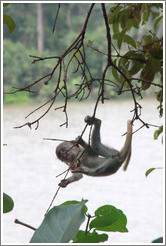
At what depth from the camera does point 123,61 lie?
28.5 inches

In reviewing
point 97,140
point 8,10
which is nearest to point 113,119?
point 8,10

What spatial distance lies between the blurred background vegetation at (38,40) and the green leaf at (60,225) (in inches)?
227

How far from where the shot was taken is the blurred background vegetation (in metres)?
7.01

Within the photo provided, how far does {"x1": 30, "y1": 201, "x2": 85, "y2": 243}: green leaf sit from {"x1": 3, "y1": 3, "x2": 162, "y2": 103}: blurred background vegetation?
18.9 ft

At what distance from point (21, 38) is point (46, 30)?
0.58 metres

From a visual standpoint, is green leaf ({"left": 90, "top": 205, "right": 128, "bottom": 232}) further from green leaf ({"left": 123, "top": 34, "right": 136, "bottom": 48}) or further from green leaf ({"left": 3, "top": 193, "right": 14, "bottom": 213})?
green leaf ({"left": 123, "top": 34, "right": 136, "bottom": 48})

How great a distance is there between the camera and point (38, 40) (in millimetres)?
8289

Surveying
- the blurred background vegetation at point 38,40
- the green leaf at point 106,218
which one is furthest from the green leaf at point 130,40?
the blurred background vegetation at point 38,40

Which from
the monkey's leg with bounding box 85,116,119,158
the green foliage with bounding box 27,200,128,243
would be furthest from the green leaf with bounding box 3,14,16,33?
the green foliage with bounding box 27,200,128,243

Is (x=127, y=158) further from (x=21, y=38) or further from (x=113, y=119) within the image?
(x=21, y=38)

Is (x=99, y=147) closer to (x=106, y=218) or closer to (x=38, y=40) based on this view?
(x=106, y=218)

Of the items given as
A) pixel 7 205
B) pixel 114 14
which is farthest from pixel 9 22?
pixel 7 205

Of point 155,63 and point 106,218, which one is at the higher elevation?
point 155,63

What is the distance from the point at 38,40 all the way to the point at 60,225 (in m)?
8.16
